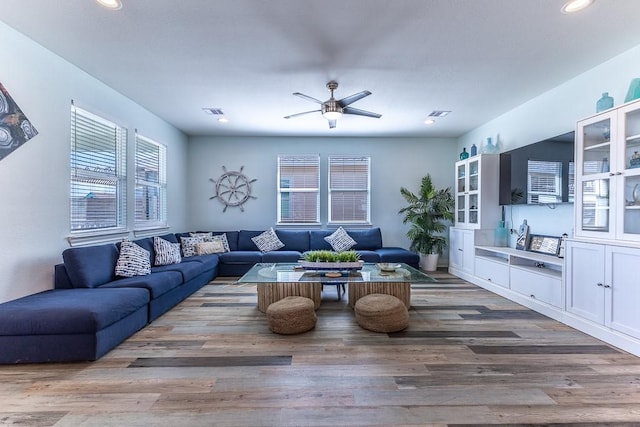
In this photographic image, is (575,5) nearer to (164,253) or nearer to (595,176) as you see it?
(595,176)

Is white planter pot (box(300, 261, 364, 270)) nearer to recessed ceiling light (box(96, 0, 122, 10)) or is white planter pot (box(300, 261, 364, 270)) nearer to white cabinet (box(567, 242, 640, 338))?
white cabinet (box(567, 242, 640, 338))

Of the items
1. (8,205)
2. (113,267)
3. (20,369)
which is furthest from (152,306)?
(8,205)

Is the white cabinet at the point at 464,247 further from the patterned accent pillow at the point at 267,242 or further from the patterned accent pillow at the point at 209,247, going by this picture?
the patterned accent pillow at the point at 209,247

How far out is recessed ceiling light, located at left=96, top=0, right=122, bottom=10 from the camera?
2219 millimetres

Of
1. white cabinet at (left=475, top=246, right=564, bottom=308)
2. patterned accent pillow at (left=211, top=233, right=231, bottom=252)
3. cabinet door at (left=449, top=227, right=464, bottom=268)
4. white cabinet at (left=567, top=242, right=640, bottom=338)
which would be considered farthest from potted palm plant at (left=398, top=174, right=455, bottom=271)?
patterned accent pillow at (left=211, top=233, right=231, bottom=252)

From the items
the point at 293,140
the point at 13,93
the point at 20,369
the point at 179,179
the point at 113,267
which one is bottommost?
the point at 20,369

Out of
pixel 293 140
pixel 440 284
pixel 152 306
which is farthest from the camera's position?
pixel 293 140

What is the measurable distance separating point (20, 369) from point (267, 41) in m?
3.23

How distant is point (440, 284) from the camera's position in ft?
15.9

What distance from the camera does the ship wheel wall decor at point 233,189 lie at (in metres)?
6.31

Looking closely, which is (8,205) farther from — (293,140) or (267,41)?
(293,140)

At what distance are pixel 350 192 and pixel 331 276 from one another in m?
3.31

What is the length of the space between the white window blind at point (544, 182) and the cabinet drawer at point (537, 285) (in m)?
0.92

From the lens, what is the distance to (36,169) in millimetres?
2893
